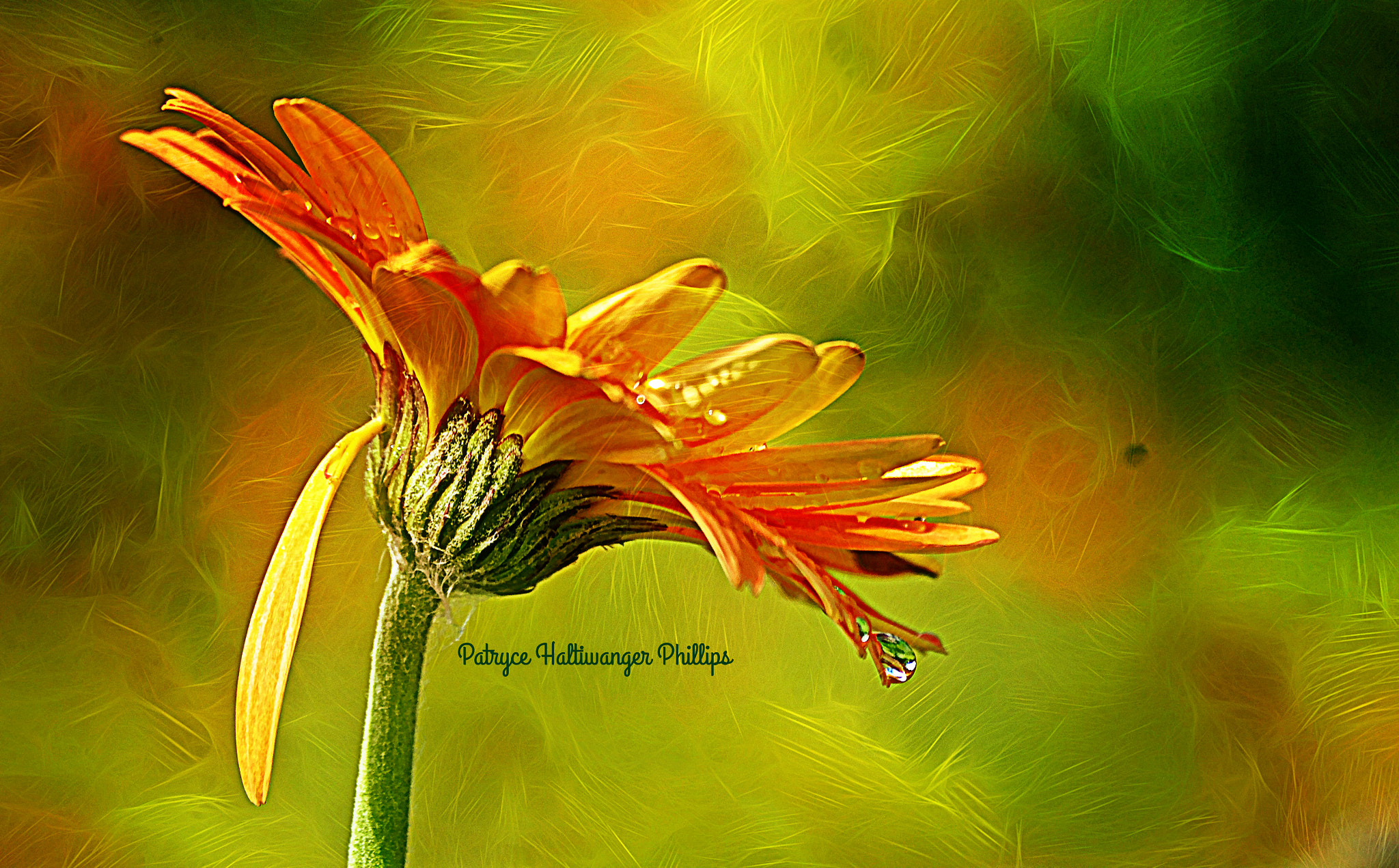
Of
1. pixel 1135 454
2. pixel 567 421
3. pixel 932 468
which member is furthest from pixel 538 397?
pixel 1135 454

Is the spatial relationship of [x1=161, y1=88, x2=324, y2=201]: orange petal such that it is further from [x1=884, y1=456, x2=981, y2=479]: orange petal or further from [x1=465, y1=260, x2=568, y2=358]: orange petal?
[x1=884, y1=456, x2=981, y2=479]: orange petal

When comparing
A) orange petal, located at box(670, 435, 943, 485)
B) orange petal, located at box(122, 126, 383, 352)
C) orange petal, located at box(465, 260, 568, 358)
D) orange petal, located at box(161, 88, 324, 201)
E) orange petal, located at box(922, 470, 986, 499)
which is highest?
orange petal, located at box(161, 88, 324, 201)

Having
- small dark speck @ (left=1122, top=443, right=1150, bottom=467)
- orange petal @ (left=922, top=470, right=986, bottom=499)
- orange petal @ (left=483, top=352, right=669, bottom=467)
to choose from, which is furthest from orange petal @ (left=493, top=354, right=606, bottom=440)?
small dark speck @ (left=1122, top=443, right=1150, bottom=467)

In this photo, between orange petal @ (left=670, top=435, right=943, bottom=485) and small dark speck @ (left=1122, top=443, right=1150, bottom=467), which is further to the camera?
small dark speck @ (left=1122, top=443, right=1150, bottom=467)

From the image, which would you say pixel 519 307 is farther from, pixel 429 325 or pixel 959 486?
pixel 959 486

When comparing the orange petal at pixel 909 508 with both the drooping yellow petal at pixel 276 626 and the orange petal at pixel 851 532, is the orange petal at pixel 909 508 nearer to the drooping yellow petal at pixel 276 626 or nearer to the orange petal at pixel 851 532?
the orange petal at pixel 851 532

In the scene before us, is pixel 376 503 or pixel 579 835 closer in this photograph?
pixel 376 503

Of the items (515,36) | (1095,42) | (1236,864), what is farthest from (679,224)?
(1236,864)

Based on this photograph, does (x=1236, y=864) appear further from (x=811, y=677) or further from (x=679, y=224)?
(x=679, y=224)
